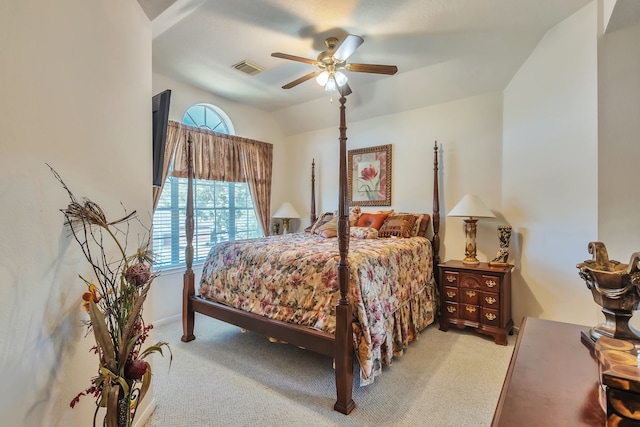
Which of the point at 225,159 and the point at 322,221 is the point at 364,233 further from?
the point at 225,159

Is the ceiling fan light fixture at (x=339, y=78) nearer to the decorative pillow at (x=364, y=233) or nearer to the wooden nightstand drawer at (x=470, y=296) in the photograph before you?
the decorative pillow at (x=364, y=233)

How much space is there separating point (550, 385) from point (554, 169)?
2.51 meters

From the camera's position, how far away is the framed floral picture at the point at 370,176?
4034mm

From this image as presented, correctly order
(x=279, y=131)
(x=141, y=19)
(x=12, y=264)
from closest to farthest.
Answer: (x=12, y=264), (x=141, y=19), (x=279, y=131)

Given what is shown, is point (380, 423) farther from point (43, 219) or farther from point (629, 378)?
point (43, 219)

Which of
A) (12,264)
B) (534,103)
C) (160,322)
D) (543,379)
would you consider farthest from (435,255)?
(12,264)

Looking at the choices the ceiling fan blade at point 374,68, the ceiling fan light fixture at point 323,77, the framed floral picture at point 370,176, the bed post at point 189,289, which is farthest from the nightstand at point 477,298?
the bed post at point 189,289

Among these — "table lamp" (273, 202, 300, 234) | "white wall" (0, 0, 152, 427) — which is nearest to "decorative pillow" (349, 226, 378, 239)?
"table lamp" (273, 202, 300, 234)

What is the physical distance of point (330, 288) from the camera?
7.00ft

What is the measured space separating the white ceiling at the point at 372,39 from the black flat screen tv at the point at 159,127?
501mm

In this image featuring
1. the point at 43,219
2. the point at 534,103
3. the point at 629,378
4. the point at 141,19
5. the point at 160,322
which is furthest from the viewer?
the point at 160,322

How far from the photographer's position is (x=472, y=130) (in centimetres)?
342

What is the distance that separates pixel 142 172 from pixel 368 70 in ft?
6.47

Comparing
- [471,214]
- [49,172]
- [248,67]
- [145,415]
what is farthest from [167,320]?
[471,214]
